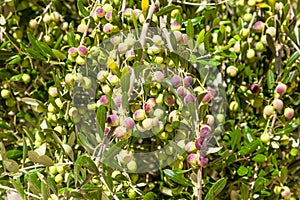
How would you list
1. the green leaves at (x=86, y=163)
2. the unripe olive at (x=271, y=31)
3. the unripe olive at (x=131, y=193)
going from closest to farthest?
the green leaves at (x=86, y=163) → the unripe olive at (x=131, y=193) → the unripe olive at (x=271, y=31)

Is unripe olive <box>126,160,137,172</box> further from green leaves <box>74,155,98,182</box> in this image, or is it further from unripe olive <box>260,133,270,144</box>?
unripe olive <box>260,133,270,144</box>

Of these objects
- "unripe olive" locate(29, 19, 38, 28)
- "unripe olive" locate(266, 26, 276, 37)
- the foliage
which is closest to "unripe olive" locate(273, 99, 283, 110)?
the foliage

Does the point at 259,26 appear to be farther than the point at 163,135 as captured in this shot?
Yes

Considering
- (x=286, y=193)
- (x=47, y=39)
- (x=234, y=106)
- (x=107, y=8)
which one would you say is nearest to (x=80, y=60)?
(x=107, y=8)

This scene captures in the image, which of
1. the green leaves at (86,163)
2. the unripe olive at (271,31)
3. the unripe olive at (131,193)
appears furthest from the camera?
the unripe olive at (271,31)

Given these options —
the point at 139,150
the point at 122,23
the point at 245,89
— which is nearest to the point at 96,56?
the point at 122,23

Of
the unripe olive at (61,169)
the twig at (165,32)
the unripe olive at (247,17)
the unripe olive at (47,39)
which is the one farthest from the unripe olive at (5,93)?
the unripe olive at (247,17)

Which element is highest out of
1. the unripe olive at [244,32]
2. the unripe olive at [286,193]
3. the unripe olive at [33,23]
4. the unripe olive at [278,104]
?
the unripe olive at [33,23]

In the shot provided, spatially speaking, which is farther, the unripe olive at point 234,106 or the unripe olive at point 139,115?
the unripe olive at point 234,106

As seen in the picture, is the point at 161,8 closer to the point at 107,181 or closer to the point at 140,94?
the point at 140,94

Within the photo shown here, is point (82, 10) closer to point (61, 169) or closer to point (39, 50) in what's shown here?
point (39, 50)

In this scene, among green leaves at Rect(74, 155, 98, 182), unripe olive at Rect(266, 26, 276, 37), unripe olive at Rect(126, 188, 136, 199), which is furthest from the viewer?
unripe olive at Rect(266, 26, 276, 37)

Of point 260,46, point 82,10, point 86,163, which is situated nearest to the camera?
point 86,163

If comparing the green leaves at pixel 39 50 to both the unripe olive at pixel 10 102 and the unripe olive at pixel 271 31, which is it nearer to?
the unripe olive at pixel 10 102
